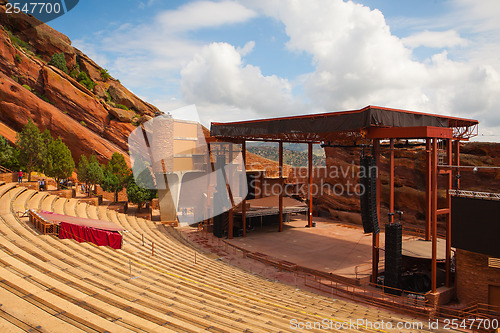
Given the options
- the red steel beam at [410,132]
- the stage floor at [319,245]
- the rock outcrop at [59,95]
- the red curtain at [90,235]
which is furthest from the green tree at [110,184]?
the red steel beam at [410,132]

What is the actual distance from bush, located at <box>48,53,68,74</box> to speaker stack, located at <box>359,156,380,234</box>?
56313 millimetres

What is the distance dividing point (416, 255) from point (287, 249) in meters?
8.49

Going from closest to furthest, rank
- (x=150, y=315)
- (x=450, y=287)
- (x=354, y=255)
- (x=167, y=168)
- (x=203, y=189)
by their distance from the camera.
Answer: (x=150, y=315) → (x=450, y=287) → (x=354, y=255) → (x=167, y=168) → (x=203, y=189)

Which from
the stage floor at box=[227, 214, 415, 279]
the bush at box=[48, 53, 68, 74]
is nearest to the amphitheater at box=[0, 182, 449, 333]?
the stage floor at box=[227, 214, 415, 279]

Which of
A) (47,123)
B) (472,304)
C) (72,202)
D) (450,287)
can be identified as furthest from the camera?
(47,123)

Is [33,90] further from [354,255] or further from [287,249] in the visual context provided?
[354,255]

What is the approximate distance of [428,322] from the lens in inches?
501

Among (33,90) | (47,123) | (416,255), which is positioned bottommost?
(416,255)

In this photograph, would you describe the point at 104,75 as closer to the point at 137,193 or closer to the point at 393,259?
the point at 137,193

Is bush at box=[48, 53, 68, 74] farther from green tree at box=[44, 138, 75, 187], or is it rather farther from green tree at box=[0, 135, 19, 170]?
green tree at box=[44, 138, 75, 187]

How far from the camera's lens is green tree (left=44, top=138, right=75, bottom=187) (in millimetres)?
32469

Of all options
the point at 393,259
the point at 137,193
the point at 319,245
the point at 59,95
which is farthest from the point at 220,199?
the point at 59,95

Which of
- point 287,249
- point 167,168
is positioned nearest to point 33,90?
point 167,168

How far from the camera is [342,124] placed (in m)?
17.4
